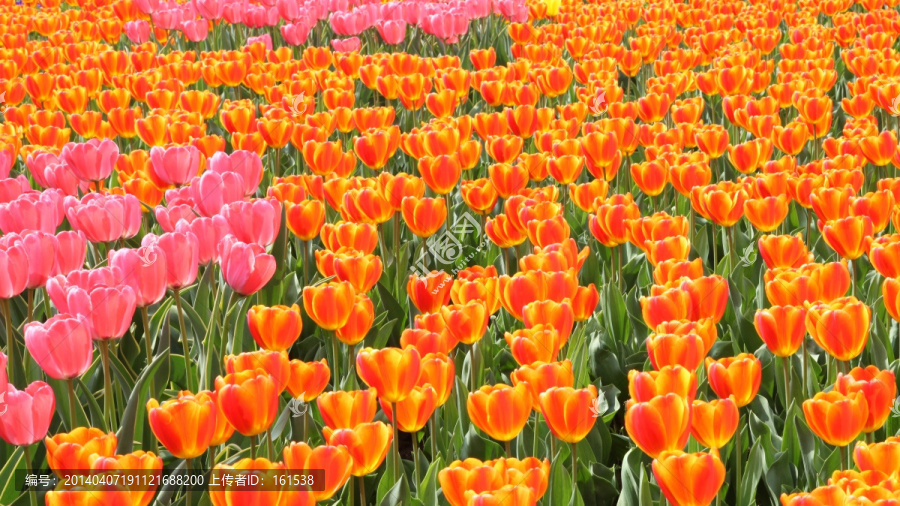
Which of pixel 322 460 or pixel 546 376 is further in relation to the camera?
pixel 546 376

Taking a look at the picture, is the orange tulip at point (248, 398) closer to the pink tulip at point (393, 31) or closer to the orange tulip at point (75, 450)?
the orange tulip at point (75, 450)

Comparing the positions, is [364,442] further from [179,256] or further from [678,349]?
[179,256]

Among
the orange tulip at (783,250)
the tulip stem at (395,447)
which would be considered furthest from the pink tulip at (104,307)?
the orange tulip at (783,250)

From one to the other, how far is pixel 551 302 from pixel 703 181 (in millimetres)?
1332

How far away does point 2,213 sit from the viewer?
2.63 m

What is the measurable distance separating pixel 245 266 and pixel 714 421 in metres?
1.11

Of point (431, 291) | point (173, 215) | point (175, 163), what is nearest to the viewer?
point (431, 291)

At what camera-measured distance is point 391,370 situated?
1816 millimetres

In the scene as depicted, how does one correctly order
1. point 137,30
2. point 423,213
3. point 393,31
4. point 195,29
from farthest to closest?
1. point 137,30
2. point 195,29
3. point 393,31
4. point 423,213

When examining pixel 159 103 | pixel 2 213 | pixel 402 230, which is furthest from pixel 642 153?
pixel 2 213

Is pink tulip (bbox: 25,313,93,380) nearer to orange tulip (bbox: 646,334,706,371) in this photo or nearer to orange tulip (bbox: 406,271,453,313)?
orange tulip (bbox: 406,271,453,313)

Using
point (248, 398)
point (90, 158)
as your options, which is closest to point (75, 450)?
point (248, 398)

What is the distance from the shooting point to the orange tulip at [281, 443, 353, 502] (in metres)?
1.57

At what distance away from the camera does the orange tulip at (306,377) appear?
6.36 feet
